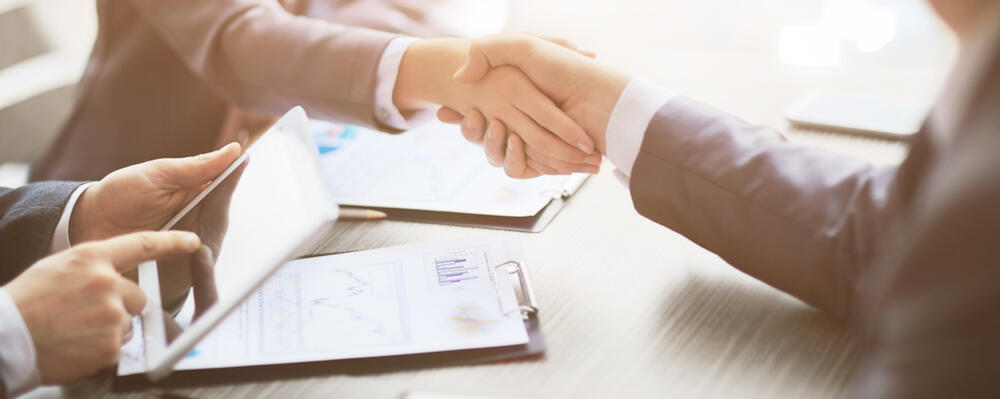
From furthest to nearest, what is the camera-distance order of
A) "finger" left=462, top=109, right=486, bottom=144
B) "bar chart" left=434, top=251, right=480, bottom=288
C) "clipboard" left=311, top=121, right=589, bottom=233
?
"finger" left=462, top=109, right=486, bottom=144
"clipboard" left=311, top=121, right=589, bottom=233
"bar chart" left=434, top=251, right=480, bottom=288

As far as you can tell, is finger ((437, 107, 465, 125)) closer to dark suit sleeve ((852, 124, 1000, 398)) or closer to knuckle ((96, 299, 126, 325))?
knuckle ((96, 299, 126, 325))

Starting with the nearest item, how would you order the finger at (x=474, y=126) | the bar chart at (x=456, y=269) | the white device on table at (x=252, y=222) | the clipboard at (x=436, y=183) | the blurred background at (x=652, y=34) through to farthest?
the white device on table at (x=252, y=222), the bar chart at (x=456, y=269), the clipboard at (x=436, y=183), the finger at (x=474, y=126), the blurred background at (x=652, y=34)

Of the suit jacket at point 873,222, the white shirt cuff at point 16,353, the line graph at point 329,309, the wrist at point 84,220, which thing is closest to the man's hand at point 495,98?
the suit jacket at point 873,222

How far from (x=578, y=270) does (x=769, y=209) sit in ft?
0.59

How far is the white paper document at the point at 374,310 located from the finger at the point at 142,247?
0.20 feet

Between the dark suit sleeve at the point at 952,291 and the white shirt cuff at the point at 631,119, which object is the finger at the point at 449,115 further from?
the dark suit sleeve at the point at 952,291

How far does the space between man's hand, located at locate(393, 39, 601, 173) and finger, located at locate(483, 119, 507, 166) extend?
0.02m

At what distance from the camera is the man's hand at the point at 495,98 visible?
0.85 m

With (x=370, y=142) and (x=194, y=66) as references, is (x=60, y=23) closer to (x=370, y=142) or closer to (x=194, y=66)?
(x=194, y=66)

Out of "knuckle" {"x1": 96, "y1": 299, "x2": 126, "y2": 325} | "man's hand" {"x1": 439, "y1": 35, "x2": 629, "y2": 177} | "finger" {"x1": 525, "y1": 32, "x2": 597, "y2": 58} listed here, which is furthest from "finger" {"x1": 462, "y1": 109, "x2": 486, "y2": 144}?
"knuckle" {"x1": 96, "y1": 299, "x2": 126, "y2": 325}

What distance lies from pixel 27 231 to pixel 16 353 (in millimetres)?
188

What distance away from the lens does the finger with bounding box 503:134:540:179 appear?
861mm

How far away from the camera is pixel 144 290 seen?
0.61 m

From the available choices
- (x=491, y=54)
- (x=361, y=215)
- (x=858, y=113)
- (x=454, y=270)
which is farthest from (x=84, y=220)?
(x=858, y=113)
